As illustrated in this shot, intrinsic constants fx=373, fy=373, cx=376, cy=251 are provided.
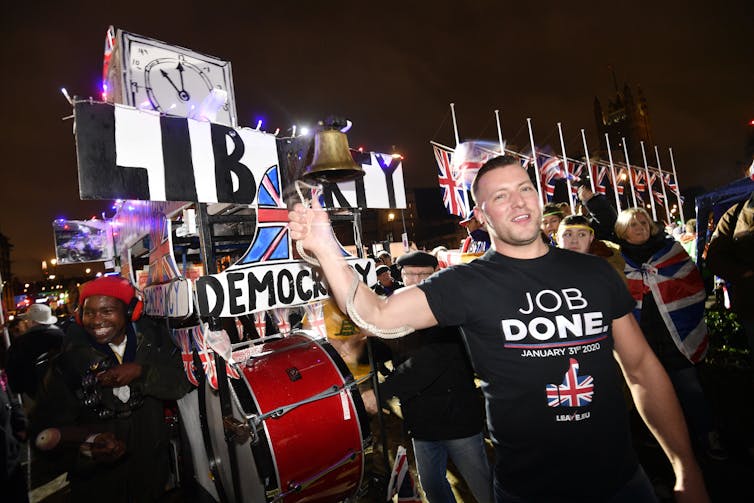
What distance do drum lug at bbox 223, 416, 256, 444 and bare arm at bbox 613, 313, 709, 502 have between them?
2736mm

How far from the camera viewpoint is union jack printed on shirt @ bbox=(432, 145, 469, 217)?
14.8m

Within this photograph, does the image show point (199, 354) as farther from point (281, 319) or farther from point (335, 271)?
point (335, 271)

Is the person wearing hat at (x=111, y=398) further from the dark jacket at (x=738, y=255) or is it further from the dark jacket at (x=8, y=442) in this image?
the dark jacket at (x=738, y=255)

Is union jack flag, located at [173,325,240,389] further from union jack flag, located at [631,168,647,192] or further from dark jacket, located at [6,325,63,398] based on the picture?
union jack flag, located at [631,168,647,192]

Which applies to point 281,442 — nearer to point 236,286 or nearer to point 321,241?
point 236,286

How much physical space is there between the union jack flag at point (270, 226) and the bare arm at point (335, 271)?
1.89m

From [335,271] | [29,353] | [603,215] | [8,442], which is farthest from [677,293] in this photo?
A: [29,353]

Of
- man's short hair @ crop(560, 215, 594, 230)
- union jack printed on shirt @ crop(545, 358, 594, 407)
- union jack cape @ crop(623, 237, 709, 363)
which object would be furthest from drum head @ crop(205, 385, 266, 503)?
union jack cape @ crop(623, 237, 709, 363)

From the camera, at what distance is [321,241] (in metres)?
1.76

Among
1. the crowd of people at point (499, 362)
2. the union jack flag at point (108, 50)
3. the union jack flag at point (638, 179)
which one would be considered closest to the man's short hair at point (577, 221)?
the crowd of people at point (499, 362)

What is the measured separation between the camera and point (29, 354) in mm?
5332

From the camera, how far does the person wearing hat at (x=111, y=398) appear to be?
118 inches

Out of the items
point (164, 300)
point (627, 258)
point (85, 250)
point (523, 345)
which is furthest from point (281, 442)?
point (85, 250)

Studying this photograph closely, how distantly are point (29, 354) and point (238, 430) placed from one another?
14.4ft
